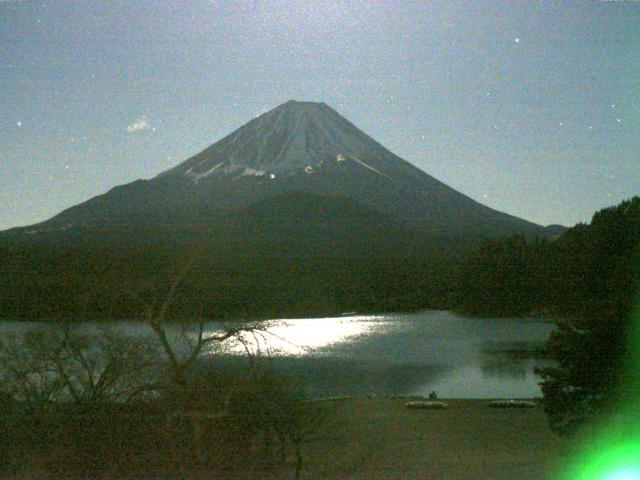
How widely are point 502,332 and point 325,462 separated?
21.4 meters

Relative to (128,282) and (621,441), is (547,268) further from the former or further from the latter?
(128,282)

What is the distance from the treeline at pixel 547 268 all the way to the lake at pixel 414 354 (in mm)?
1062

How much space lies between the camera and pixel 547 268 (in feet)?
99.8

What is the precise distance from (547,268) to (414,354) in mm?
9389

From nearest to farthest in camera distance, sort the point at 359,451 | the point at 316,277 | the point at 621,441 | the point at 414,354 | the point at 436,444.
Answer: the point at 621,441
the point at 359,451
the point at 436,444
the point at 316,277
the point at 414,354

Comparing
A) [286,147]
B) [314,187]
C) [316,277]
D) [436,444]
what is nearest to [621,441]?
[436,444]

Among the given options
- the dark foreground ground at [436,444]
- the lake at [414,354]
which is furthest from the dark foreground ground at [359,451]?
the lake at [414,354]

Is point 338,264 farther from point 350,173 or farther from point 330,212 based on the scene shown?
point 350,173

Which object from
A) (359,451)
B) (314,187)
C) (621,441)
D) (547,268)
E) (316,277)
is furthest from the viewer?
(314,187)

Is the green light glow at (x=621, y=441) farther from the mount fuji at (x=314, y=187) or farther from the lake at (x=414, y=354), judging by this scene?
the mount fuji at (x=314, y=187)

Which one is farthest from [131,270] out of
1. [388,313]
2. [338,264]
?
[388,313]

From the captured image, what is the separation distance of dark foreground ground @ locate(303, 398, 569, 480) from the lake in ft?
4.21

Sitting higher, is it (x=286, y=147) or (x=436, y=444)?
(x=286, y=147)

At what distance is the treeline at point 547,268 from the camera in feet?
71.6
